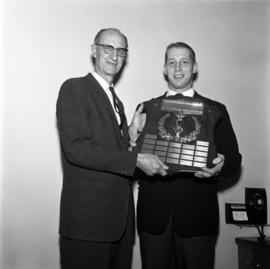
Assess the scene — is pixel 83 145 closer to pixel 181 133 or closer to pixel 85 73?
pixel 181 133

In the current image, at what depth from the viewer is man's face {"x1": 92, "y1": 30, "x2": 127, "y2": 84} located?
1.86 m

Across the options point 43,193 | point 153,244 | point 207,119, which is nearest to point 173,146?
point 207,119

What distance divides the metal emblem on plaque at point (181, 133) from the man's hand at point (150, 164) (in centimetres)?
6

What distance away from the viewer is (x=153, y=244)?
1.89m

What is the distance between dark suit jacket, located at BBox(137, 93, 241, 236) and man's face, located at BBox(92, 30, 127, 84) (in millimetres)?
246

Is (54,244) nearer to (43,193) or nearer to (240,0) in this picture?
(43,193)

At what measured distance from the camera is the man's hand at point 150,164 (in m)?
1.67

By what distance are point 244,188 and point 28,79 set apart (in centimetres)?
166

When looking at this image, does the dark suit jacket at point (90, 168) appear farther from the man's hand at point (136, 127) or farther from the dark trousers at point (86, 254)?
the man's hand at point (136, 127)

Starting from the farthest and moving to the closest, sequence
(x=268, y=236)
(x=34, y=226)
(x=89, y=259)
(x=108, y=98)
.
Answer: (x=268, y=236) → (x=34, y=226) → (x=108, y=98) → (x=89, y=259)

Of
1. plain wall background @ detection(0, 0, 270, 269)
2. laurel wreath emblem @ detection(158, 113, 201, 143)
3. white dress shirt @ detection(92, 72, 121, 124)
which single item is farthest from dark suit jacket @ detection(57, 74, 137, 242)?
plain wall background @ detection(0, 0, 270, 269)

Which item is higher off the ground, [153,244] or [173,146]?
[173,146]

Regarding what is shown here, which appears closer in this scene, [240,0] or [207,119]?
[207,119]

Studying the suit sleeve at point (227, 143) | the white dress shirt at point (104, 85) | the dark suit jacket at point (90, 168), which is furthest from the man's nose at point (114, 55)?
the suit sleeve at point (227, 143)
